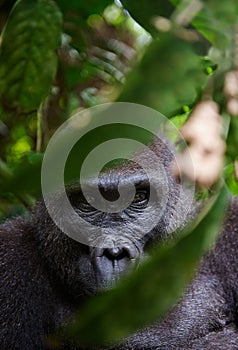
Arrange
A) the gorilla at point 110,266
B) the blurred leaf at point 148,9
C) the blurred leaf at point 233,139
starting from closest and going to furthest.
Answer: the blurred leaf at point 233,139, the blurred leaf at point 148,9, the gorilla at point 110,266

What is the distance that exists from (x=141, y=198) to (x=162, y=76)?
82.9 inches

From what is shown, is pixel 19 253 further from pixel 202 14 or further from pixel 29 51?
pixel 202 14

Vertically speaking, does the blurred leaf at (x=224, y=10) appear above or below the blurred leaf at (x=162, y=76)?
above

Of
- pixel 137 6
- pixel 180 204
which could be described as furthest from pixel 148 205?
pixel 137 6

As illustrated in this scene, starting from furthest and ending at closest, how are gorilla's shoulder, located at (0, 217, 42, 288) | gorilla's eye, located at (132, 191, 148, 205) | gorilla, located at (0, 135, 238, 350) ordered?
1. gorilla's shoulder, located at (0, 217, 42, 288)
2. gorilla's eye, located at (132, 191, 148, 205)
3. gorilla, located at (0, 135, 238, 350)

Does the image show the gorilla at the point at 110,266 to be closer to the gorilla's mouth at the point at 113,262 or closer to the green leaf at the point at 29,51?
the gorilla's mouth at the point at 113,262

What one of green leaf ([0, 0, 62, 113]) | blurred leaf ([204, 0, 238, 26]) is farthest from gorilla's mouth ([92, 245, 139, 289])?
blurred leaf ([204, 0, 238, 26])

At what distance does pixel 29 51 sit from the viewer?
1.84 metres

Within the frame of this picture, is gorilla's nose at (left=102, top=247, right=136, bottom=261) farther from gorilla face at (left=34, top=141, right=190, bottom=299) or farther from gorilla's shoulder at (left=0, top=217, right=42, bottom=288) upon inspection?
gorilla's shoulder at (left=0, top=217, right=42, bottom=288)

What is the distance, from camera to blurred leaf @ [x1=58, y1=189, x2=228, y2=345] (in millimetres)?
611

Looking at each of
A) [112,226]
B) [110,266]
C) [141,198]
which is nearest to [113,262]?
[110,266]

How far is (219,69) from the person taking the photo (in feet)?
2.51

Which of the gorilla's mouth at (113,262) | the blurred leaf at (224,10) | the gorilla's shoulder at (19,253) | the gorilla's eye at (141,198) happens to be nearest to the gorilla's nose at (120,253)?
the gorilla's mouth at (113,262)

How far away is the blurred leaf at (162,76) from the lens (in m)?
0.62
